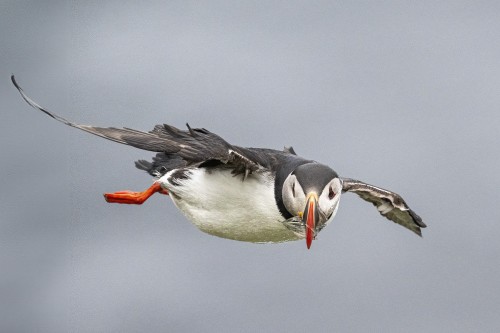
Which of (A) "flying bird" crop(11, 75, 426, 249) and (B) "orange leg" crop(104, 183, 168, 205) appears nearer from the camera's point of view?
(A) "flying bird" crop(11, 75, 426, 249)

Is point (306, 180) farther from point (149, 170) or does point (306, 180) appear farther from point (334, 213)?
point (149, 170)

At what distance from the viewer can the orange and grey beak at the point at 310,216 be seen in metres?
13.8

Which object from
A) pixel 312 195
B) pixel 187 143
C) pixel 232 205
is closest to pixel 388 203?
pixel 232 205

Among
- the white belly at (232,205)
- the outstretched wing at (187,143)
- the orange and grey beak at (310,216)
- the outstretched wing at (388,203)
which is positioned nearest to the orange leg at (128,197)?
the white belly at (232,205)

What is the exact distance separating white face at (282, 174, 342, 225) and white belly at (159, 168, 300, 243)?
1.78 feet

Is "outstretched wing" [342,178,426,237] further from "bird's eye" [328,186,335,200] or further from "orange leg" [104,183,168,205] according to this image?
"orange leg" [104,183,168,205]

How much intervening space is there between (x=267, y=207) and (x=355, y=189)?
10.2 feet

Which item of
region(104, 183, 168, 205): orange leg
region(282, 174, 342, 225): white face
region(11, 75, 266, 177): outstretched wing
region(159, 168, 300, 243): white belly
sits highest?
region(11, 75, 266, 177): outstretched wing

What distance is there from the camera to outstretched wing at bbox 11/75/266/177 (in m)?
15.6

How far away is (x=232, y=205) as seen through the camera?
16.2 m

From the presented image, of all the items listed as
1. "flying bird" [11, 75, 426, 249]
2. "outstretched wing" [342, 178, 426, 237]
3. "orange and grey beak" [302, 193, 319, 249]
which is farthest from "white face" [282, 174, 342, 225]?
"outstretched wing" [342, 178, 426, 237]

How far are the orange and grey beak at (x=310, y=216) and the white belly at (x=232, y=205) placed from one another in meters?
1.29

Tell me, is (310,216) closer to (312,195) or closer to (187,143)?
(312,195)

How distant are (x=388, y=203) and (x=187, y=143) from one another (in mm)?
4897
